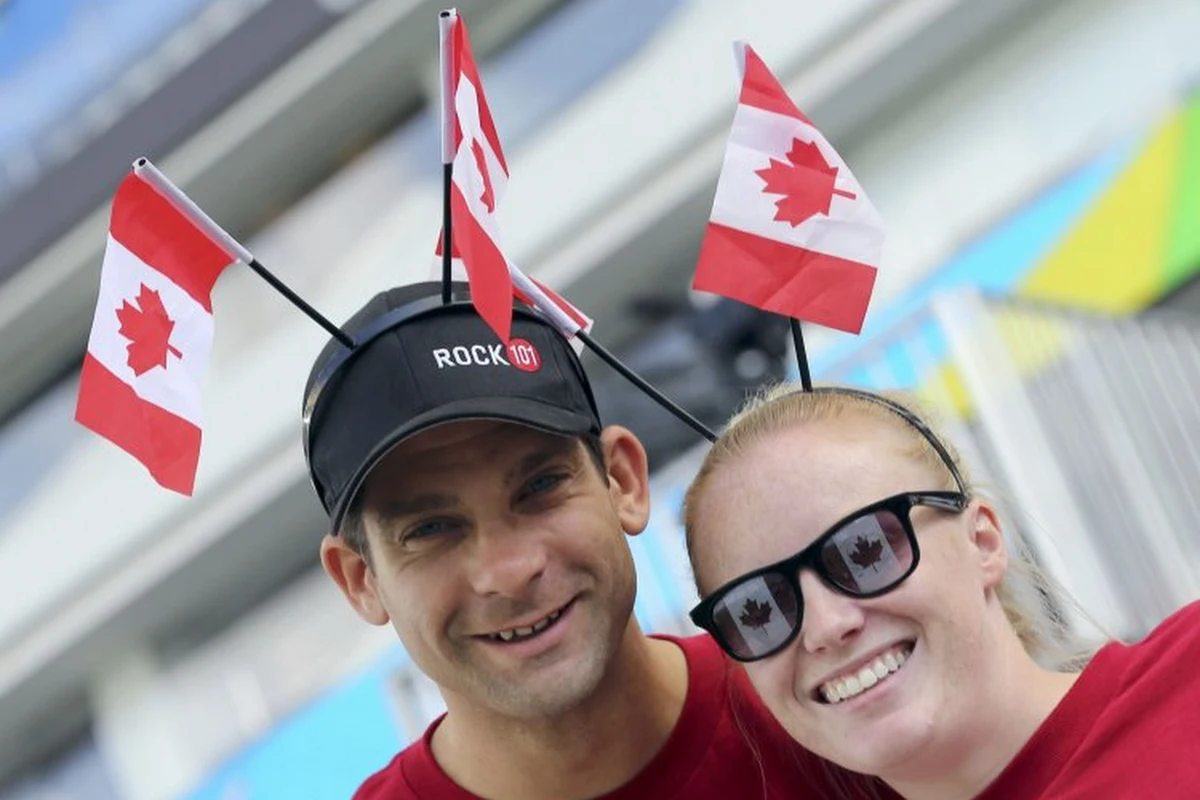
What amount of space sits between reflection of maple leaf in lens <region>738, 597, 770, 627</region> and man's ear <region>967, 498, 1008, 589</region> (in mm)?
219

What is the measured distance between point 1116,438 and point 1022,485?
1.28 ft

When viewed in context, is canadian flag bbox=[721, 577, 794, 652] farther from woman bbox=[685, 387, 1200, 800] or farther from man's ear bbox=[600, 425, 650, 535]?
man's ear bbox=[600, 425, 650, 535]

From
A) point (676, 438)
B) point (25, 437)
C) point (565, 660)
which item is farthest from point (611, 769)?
point (25, 437)

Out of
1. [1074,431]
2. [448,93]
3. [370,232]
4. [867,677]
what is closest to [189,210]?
[448,93]

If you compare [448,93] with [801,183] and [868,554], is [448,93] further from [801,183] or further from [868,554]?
[868,554]

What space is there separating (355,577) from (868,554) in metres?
0.78

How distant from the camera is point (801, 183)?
5.71 ft

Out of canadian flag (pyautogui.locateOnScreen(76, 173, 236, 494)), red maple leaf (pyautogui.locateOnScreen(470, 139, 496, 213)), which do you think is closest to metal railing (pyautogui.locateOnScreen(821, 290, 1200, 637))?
red maple leaf (pyautogui.locateOnScreen(470, 139, 496, 213))

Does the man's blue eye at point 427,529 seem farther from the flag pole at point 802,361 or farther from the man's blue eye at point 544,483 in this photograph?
the flag pole at point 802,361

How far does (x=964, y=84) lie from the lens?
17.0ft

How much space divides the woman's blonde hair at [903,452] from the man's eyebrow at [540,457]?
0.20m

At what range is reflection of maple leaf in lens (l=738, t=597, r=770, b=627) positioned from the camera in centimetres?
150

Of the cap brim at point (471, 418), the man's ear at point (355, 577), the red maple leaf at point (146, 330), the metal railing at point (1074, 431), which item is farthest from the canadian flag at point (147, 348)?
the metal railing at point (1074, 431)

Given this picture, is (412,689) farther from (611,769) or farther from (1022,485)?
(611,769)
